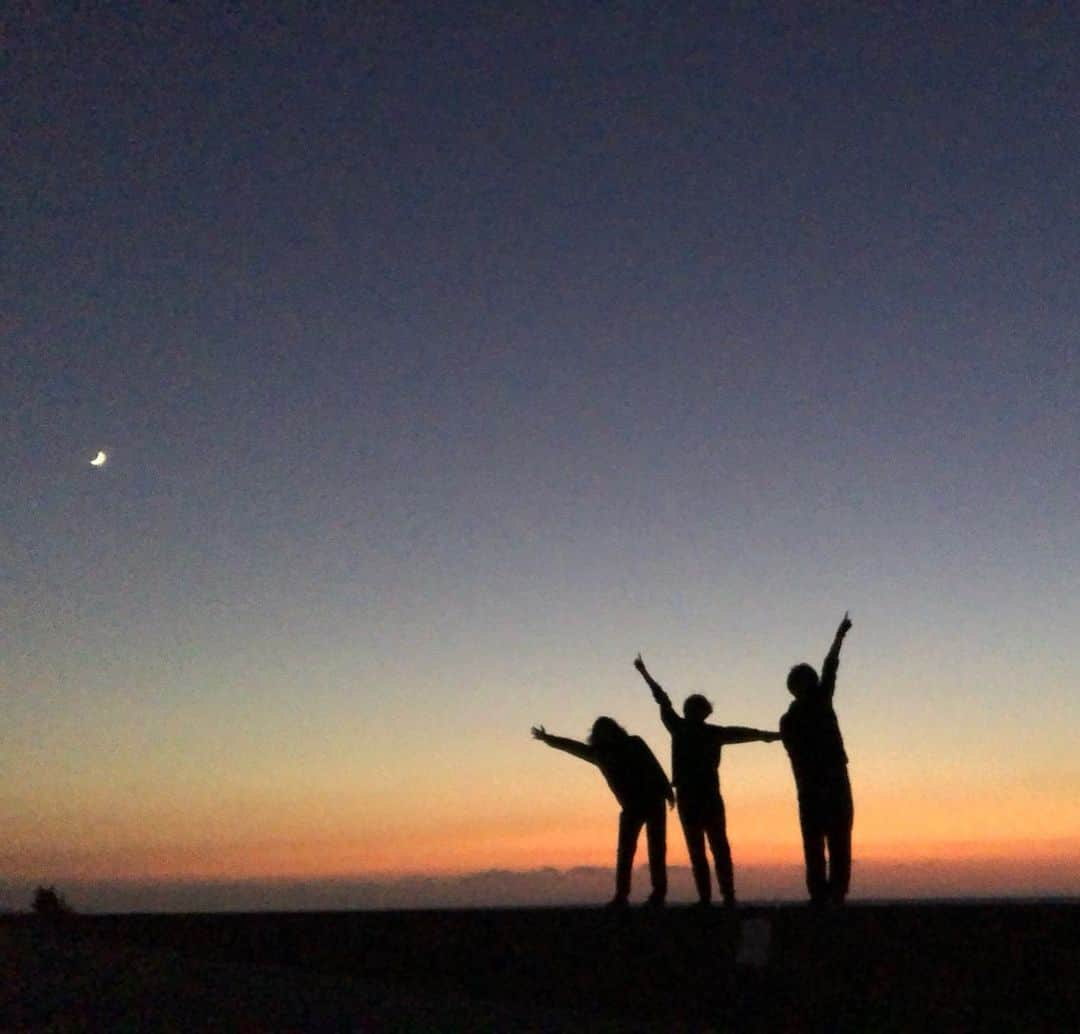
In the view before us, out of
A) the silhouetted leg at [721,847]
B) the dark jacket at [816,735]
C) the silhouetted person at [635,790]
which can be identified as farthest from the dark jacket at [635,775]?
the dark jacket at [816,735]

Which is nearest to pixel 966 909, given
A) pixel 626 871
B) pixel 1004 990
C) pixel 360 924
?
pixel 1004 990

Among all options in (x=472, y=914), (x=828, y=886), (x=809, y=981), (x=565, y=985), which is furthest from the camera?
(x=472, y=914)

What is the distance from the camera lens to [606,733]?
10.9m

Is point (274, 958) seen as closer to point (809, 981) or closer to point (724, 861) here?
point (724, 861)

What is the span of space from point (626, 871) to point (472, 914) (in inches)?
55.1

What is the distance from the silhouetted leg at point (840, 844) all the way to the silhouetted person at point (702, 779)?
3.12 ft

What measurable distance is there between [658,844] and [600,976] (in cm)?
240

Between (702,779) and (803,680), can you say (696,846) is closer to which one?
(702,779)

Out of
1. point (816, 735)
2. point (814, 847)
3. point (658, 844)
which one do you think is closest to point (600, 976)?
point (814, 847)

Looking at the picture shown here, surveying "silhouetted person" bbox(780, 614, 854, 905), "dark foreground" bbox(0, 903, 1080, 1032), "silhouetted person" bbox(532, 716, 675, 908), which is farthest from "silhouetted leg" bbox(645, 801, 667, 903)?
"silhouetted person" bbox(780, 614, 854, 905)

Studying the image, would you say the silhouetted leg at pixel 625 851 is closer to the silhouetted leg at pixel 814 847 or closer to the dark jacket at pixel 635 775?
the dark jacket at pixel 635 775

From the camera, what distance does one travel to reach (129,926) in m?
13.1

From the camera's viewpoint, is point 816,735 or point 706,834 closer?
point 816,735

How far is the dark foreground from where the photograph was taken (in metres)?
6.79
